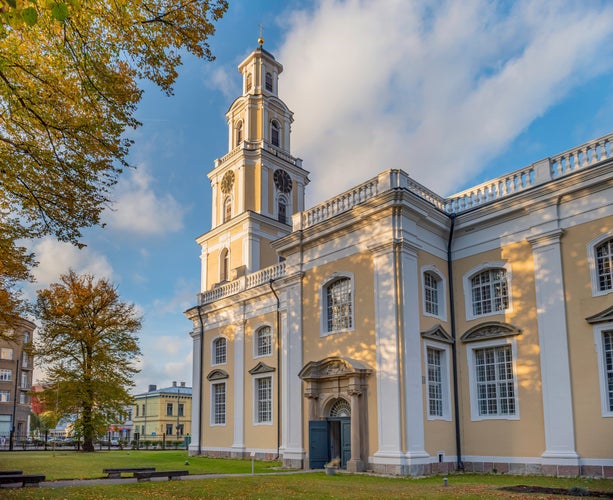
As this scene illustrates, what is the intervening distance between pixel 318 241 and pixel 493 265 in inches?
266

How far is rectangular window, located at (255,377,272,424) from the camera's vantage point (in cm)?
2730

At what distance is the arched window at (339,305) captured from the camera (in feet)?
68.8

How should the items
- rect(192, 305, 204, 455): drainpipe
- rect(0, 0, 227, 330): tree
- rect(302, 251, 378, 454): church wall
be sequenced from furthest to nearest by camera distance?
rect(192, 305, 204, 455): drainpipe < rect(302, 251, 378, 454): church wall < rect(0, 0, 227, 330): tree

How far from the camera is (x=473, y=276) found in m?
20.4

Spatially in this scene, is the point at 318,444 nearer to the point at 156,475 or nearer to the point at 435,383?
the point at 435,383

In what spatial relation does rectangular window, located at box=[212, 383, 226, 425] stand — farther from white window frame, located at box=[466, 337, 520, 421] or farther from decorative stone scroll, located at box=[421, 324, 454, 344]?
white window frame, located at box=[466, 337, 520, 421]

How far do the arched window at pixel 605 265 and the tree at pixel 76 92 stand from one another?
13.1m

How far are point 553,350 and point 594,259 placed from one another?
9.93ft

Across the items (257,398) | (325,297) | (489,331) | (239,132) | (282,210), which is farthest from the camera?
(239,132)

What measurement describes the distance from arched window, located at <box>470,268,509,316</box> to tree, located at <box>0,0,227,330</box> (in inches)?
515

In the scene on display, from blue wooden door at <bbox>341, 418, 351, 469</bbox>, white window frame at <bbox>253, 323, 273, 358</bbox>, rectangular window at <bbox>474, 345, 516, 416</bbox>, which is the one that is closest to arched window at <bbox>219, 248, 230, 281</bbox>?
white window frame at <bbox>253, 323, 273, 358</bbox>

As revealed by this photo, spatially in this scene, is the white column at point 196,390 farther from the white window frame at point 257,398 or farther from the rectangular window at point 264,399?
the rectangular window at point 264,399

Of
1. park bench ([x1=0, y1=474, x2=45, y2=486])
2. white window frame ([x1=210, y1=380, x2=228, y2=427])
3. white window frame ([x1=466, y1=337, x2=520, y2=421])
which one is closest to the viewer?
park bench ([x1=0, y1=474, x2=45, y2=486])

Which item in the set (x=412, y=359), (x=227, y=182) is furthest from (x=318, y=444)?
(x=227, y=182)
